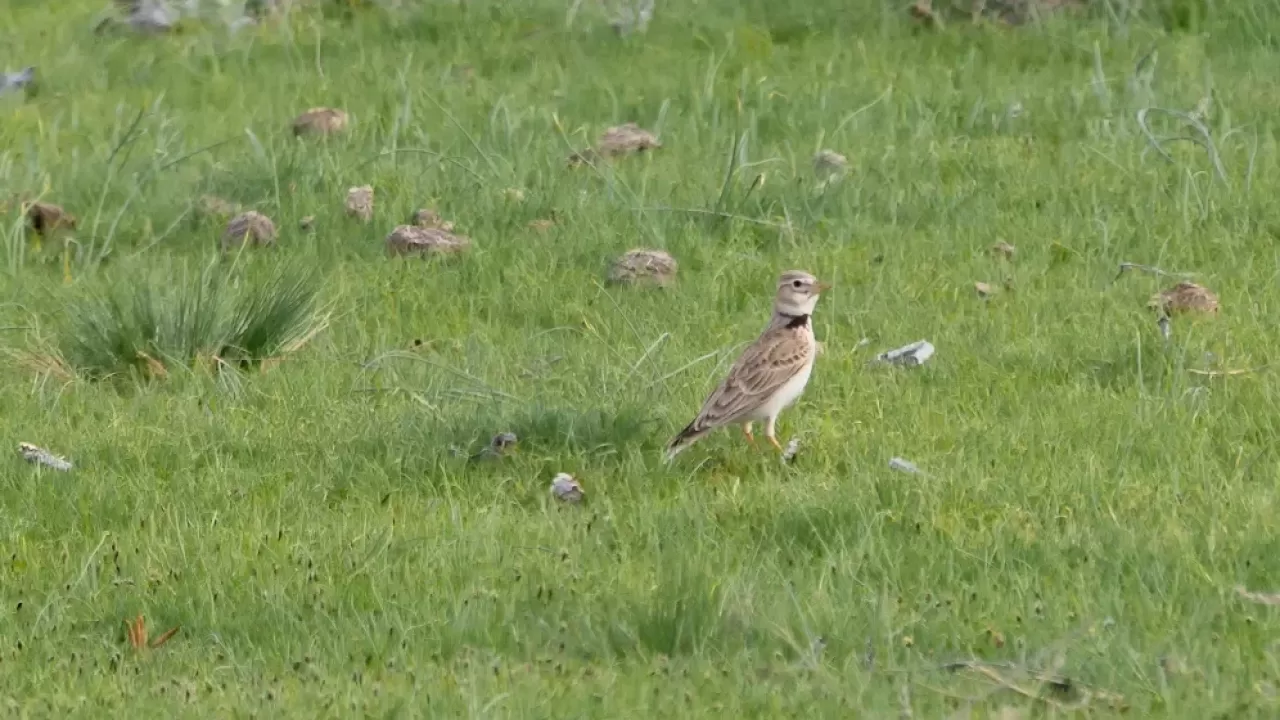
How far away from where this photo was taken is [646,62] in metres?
11.8

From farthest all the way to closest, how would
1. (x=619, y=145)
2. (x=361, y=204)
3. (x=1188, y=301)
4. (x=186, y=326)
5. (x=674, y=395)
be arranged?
1. (x=619, y=145)
2. (x=361, y=204)
3. (x=186, y=326)
4. (x=1188, y=301)
5. (x=674, y=395)

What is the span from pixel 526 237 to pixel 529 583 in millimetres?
3527

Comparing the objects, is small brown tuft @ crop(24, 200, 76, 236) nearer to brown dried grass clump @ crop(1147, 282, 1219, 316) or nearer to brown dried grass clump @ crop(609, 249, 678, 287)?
brown dried grass clump @ crop(609, 249, 678, 287)

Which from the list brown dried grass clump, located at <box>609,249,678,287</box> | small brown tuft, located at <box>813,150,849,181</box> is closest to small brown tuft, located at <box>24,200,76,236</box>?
brown dried grass clump, located at <box>609,249,678,287</box>

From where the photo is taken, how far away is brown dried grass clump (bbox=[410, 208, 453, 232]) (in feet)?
29.9

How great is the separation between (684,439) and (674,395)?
25.9 inches

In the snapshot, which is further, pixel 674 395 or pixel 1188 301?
pixel 1188 301

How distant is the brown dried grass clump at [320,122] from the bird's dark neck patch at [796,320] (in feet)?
13.3

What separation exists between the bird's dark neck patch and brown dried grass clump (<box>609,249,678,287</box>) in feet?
3.69

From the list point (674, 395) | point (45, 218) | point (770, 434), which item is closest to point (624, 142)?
point (45, 218)

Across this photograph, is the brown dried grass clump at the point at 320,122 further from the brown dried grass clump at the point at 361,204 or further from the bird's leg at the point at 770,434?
the bird's leg at the point at 770,434

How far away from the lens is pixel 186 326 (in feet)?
25.6

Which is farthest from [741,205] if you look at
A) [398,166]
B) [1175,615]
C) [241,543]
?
[1175,615]

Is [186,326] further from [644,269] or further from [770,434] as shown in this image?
[770,434]
